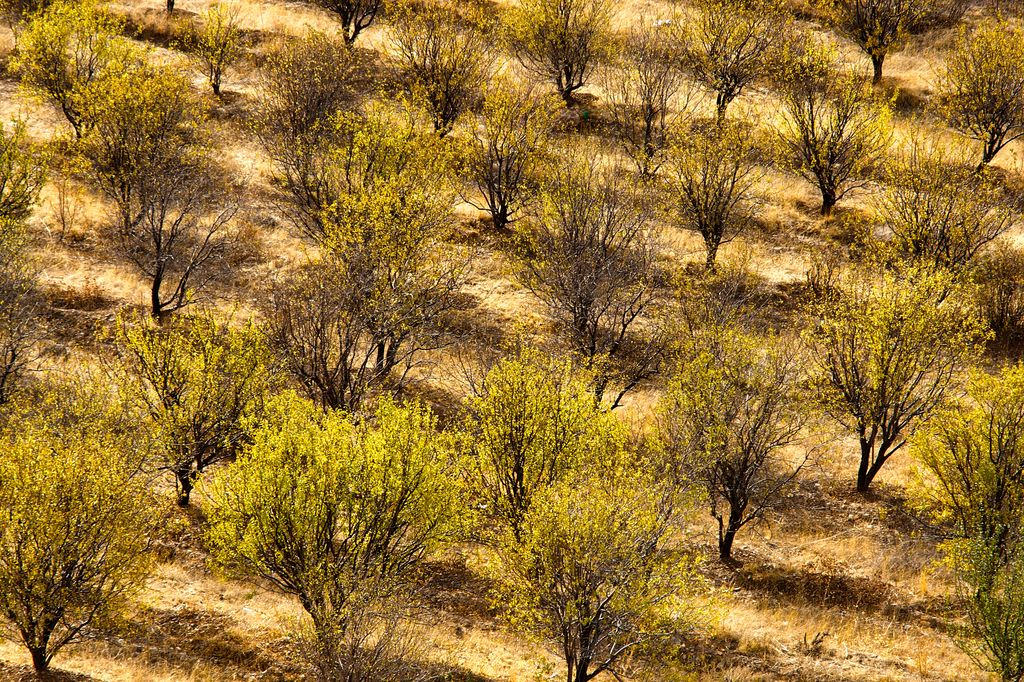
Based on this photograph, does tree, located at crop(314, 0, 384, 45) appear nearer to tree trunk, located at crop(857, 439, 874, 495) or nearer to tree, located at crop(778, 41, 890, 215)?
tree, located at crop(778, 41, 890, 215)

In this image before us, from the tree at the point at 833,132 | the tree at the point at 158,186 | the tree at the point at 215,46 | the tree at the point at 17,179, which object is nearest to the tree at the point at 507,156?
the tree at the point at 158,186

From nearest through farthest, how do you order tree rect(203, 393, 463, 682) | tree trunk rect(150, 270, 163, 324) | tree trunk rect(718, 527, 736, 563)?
tree rect(203, 393, 463, 682), tree trunk rect(718, 527, 736, 563), tree trunk rect(150, 270, 163, 324)

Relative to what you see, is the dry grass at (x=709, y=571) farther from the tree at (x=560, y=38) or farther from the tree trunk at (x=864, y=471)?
the tree at (x=560, y=38)

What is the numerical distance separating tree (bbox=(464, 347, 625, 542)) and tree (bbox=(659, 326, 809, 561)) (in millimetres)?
2997

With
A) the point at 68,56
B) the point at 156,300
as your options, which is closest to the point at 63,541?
the point at 156,300

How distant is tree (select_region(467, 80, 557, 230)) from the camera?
55594 millimetres

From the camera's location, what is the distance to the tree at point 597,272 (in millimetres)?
46938

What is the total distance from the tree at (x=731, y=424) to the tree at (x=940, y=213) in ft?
49.1

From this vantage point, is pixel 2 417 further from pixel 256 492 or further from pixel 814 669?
pixel 814 669

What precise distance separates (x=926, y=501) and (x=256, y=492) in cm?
2524

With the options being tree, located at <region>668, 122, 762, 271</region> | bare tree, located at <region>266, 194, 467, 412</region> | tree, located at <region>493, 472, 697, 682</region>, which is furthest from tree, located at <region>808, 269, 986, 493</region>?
bare tree, located at <region>266, 194, 467, 412</region>

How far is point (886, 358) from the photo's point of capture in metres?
41.4

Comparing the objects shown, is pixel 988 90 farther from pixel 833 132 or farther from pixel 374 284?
pixel 374 284

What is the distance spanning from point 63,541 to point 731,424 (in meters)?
22.5
